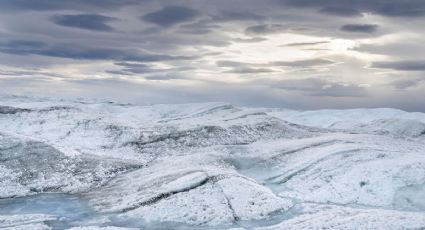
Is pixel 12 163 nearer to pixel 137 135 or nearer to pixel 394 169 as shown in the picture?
pixel 137 135

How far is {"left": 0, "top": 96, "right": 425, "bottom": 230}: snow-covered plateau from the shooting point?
3525 centimetres

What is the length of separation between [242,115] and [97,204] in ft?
182

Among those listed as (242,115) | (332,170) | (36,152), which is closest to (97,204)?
(36,152)

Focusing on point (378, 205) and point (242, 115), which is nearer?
point (378, 205)

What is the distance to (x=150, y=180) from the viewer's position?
45.3 metres

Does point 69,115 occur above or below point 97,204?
above

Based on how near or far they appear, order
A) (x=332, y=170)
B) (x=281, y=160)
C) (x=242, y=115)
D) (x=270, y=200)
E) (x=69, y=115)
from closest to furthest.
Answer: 1. (x=270, y=200)
2. (x=332, y=170)
3. (x=281, y=160)
4. (x=69, y=115)
5. (x=242, y=115)

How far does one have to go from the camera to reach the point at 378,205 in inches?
1569

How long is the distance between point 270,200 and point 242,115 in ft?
178

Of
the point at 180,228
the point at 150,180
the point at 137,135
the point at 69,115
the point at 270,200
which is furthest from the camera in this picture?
the point at 69,115

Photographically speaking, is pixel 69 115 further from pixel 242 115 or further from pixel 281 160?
pixel 281 160

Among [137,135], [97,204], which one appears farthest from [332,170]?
[137,135]

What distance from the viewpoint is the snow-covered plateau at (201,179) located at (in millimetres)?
35250

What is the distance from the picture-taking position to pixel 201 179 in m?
42.1
